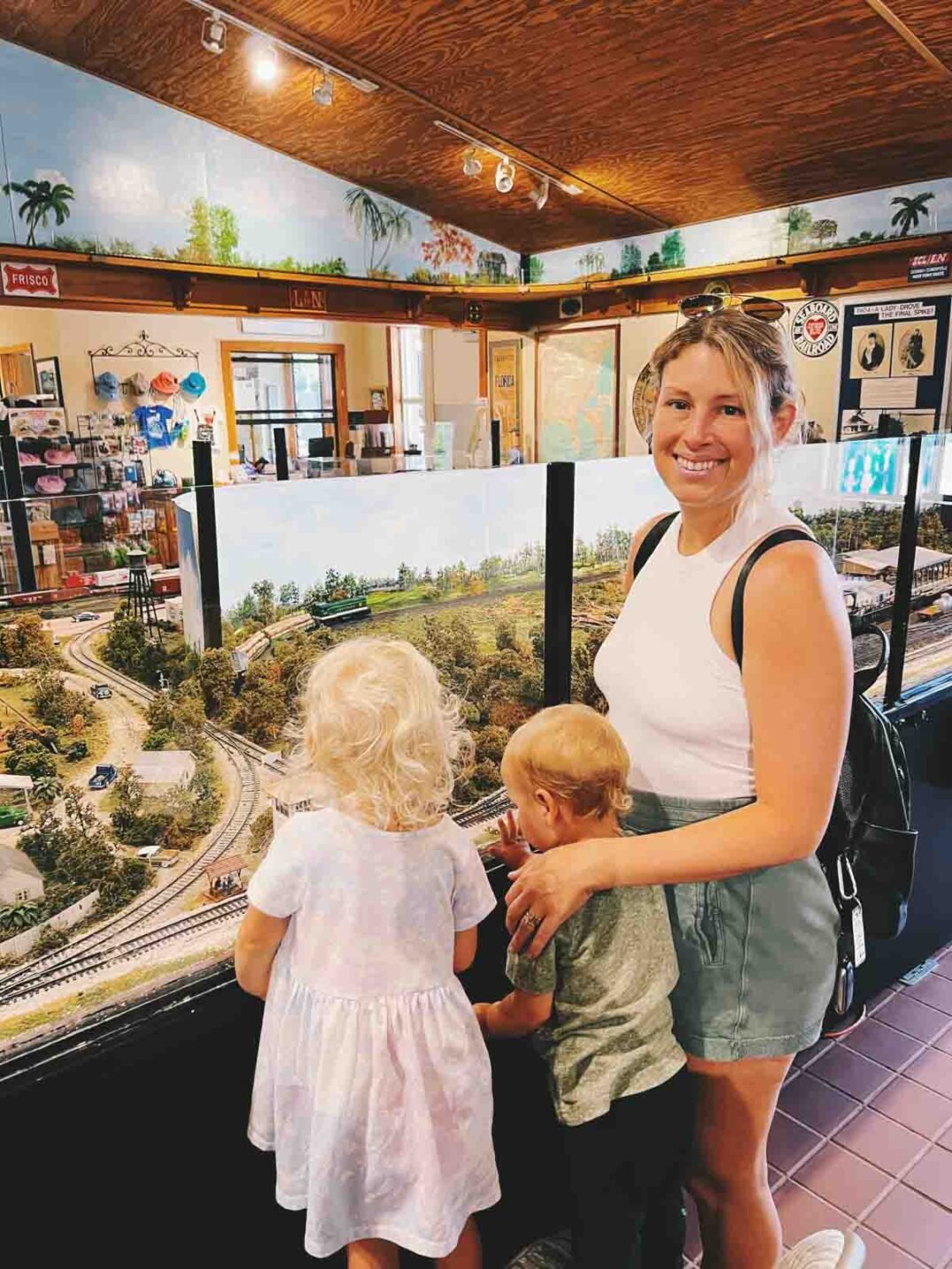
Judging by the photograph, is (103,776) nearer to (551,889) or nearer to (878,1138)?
(551,889)

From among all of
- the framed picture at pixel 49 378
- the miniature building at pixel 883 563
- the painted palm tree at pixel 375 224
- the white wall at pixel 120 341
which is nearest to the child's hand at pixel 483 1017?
the miniature building at pixel 883 563

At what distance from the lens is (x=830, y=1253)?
0.92 metres

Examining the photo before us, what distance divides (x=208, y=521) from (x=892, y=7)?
4291 millimetres

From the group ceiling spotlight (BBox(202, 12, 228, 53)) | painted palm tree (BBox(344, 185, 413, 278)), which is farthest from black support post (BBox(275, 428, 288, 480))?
painted palm tree (BBox(344, 185, 413, 278))

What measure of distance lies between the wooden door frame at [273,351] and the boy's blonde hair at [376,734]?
7.11 m

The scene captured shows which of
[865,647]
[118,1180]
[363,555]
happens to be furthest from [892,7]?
[118,1180]

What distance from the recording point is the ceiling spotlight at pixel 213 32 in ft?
15.6

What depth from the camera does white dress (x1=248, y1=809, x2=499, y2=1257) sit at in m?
1.16

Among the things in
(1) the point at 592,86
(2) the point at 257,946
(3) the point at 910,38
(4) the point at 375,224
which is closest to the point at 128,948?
(2) the point at 257,946

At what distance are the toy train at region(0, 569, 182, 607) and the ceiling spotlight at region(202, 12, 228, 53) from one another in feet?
14.0

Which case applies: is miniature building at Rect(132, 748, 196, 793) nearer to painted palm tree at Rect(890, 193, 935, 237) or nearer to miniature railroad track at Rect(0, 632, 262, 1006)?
miniature railroad track at Rect(0, 632, 262, 1006)

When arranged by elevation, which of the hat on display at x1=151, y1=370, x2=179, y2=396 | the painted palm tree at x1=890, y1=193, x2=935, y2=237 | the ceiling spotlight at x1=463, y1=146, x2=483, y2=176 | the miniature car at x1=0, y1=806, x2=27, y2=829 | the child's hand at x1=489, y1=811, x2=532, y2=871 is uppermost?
the ceiling spotlight at x1=463, y1=146, x2=483, y2=176

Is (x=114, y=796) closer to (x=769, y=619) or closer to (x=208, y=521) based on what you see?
(x=208, y=521)

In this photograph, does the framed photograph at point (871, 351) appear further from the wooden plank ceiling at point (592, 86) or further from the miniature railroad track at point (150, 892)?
the miniature railroad track at point (150, 892)
